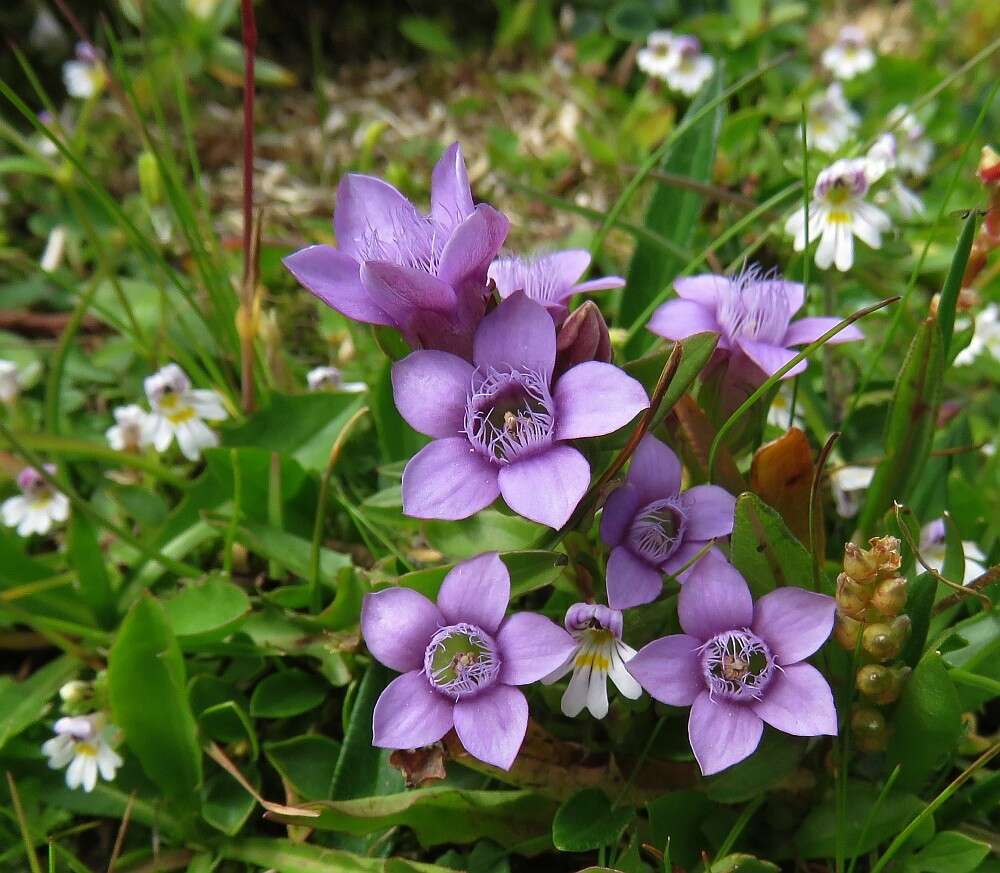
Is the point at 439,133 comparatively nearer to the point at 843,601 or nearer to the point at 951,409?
the point at 951,409

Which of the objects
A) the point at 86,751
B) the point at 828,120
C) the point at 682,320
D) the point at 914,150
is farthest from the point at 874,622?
the point at 828,120

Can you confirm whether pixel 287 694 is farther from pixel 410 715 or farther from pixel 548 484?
pixel 548 484

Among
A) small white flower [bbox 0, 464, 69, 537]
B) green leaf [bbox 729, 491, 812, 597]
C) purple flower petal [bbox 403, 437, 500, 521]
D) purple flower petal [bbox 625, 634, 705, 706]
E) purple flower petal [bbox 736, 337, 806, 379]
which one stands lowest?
purple flower petal [bbox 625, 634, 705, 706]

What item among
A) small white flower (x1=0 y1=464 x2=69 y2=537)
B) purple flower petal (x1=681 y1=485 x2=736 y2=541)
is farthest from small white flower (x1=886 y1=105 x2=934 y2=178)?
small white flower (x1=0 y1=464 x2=69 y2=537)

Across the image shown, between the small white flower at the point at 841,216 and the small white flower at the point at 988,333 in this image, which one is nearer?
the small white flower at the point at 841,216

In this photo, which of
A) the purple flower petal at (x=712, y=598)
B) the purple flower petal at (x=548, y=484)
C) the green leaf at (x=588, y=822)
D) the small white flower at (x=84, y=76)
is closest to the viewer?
the purple flower petal at (x=548, y=484)

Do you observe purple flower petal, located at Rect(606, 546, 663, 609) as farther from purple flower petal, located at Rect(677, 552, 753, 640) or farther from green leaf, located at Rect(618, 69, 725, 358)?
green leaf, located at Rect(618, 69, 725, 358)

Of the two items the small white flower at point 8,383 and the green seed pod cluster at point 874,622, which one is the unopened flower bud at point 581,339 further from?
the small white flower at point 8,383

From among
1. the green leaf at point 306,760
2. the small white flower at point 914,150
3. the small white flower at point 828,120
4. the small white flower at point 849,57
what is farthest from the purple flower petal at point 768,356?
the small white flower at point 849,57

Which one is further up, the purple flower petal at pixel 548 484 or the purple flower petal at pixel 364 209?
the purple flower petal at pixel 364 209
